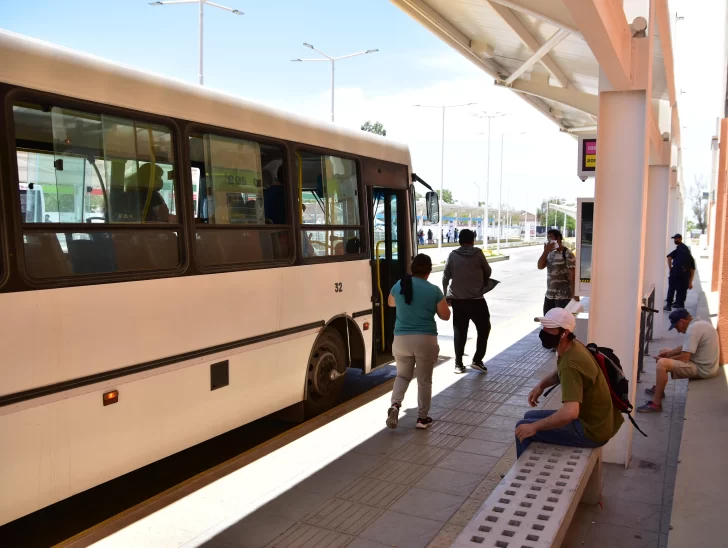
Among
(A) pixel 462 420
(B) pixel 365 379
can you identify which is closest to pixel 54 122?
(A) pixel 462 420

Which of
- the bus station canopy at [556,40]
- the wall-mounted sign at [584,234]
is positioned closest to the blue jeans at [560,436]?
the bus station canopy at [556,40]

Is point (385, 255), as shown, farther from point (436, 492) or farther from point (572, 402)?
point (572, 402)

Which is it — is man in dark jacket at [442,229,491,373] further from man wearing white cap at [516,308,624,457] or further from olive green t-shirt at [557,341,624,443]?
olive green t-shirt at [557,341,624,443]

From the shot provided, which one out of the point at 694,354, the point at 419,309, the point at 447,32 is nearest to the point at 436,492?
the point at 419,309

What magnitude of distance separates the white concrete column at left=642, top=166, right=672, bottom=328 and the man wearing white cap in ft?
23.5

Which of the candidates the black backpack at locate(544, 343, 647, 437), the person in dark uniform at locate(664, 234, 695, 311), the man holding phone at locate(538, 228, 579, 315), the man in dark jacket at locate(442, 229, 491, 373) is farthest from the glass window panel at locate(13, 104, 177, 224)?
the person in dark uniform at locate(664, 234, 695, 311)

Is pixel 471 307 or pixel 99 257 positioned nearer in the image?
pixel 99 257

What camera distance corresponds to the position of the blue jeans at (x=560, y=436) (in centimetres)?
476

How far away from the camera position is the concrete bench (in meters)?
3.56

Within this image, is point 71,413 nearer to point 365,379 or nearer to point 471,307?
point 365,379

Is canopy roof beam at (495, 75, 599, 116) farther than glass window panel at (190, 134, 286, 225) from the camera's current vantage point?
Yes

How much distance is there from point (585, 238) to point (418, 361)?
7.50 meters

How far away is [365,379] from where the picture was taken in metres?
9.38

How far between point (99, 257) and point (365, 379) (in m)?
5.28
